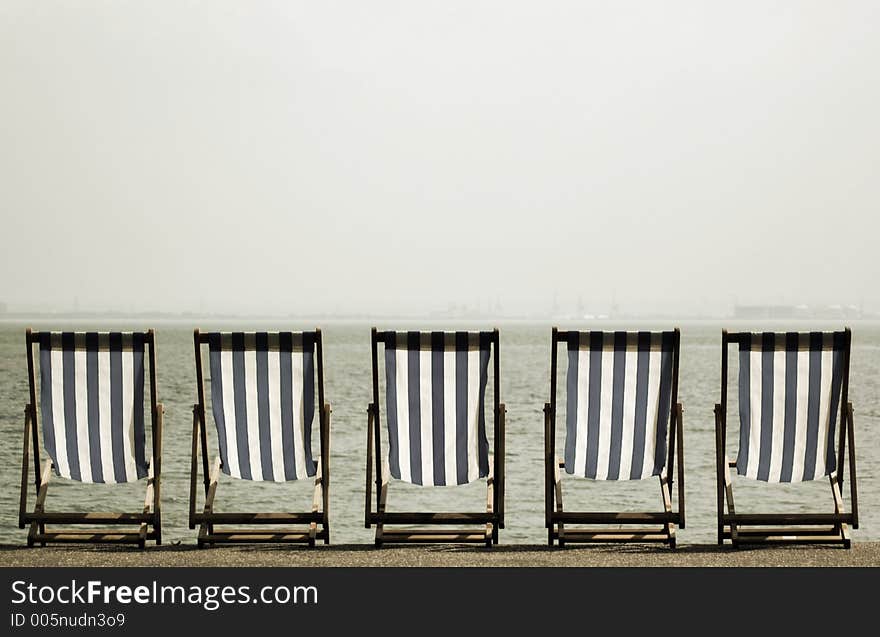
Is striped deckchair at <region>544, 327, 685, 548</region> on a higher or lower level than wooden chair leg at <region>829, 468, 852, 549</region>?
higher

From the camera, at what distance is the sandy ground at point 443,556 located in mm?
4770

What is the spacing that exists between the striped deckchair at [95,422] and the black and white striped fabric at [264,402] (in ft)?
0.96

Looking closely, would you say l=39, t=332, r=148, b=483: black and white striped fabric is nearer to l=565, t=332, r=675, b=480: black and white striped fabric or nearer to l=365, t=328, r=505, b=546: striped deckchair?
l=365, t=328, r=505, b=546: striped deckchair

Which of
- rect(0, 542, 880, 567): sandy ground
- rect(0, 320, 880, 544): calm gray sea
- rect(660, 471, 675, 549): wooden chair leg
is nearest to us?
rect(0, 542, 880, 567): sandy ground

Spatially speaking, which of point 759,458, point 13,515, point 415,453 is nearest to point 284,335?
point 415,453

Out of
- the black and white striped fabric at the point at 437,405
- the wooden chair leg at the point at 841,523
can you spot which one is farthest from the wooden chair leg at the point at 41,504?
the wooden chair leg at the point at 841,523

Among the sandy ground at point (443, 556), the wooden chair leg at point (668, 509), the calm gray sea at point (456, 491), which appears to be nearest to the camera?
the sandy ground at point (443, 556)

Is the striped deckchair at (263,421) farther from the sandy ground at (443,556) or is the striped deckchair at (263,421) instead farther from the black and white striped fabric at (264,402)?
the sandy ground at (443,556)

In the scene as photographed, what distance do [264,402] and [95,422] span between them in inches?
30.2

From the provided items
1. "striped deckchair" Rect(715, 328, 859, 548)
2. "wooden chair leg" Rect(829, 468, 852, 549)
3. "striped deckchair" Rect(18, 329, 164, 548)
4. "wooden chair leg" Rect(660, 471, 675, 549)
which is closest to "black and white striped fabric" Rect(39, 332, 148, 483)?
"striped deckchair" Rect(18, 329, 164, 548)

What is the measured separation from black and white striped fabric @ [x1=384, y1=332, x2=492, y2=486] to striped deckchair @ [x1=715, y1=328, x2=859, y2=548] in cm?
108

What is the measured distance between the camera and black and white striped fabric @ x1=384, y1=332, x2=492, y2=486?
17.0ft

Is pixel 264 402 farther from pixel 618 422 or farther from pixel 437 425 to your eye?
pixel 618 422
